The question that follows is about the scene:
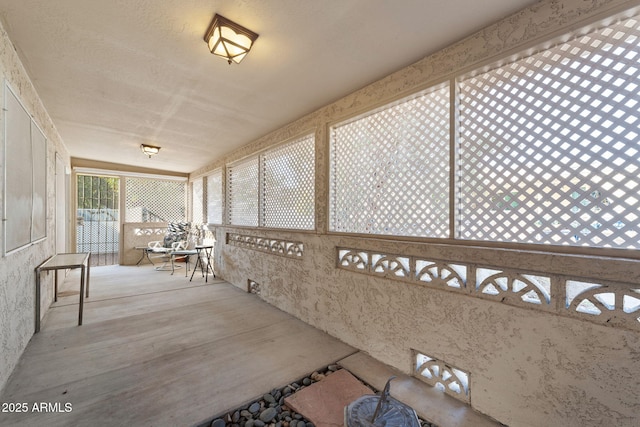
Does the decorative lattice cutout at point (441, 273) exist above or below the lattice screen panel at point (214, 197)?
below

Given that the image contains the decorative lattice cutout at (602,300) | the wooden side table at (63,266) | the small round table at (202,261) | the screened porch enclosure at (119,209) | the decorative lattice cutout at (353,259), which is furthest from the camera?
the screened porch enclosure at (119,209)

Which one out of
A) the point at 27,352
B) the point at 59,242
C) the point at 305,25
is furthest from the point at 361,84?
the point at 59,242

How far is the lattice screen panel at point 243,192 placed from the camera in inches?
170

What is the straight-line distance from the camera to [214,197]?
5.91 m

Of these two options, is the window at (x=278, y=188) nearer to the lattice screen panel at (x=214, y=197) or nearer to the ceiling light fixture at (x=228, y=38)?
the lattice screen panel at (x=214, y=197)

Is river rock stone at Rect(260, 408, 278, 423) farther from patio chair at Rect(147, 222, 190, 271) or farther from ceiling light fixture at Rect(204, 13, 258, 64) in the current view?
patio chair at Rect(147, 222, 190, 271)

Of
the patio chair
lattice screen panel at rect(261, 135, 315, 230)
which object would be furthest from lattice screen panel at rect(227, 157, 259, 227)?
the patio chair

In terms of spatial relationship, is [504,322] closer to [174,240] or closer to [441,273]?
[441,273]

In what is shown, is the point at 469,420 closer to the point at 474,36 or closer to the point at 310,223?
the point at 310,223

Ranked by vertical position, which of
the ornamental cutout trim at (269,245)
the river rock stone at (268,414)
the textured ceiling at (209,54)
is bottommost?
the river rock stone at (268,414)

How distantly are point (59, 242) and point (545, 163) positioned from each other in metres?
6.52

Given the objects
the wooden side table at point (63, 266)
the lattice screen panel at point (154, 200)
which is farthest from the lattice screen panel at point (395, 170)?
the lattice screen panel at point (154, 200)

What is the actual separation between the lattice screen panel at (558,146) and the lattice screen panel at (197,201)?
20.9 feet

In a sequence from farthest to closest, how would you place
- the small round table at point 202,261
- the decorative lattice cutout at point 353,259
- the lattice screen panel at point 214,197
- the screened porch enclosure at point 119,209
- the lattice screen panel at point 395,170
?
the screened porch enclosure at point 119,209 → the lattice screen panel at point 214,197 → the small round table at point 202,261 → the decorative lattice cutout at point 353,259 → the lattice screen panel at point 395,170
